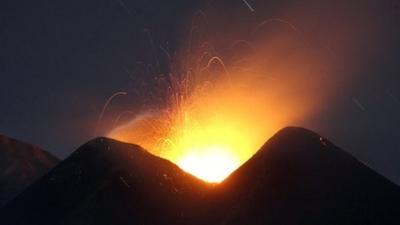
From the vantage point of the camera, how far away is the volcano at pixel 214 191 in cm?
11725

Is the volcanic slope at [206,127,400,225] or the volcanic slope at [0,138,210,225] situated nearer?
the volcanic slope at [206,127,400,225]

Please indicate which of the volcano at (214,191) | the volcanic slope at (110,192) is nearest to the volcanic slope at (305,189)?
the volcano at (214,191)

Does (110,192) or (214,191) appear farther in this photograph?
(214,191)

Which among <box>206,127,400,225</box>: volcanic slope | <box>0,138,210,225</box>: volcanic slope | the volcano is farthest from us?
<box>0,138,210,225</box>: volcanic slope

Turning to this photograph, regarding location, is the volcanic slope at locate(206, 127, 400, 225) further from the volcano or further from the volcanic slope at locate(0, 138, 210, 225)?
the volcanic slope at locate(0, 138, 210, 225)

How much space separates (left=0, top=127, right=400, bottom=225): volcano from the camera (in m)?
117

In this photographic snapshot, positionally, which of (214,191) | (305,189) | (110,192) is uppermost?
(305,189)

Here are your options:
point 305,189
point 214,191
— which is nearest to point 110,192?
point 214,191

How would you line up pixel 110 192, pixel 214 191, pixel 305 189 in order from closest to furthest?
pixel 305 189 → pixel 110 192 → pixel 214 191

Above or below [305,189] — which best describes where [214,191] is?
below

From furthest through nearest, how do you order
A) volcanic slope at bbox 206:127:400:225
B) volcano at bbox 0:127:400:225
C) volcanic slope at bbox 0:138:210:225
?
volcanic slope at bbox 0:138:210:225 < volcano at bbox 0:127:400:225 < volcanic slope at bbox 206:127:400:225

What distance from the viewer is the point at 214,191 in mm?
138250

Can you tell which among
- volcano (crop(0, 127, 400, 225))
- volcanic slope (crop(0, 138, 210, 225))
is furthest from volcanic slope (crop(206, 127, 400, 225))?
volcanic slope (crop(0, 138, 210, 225))

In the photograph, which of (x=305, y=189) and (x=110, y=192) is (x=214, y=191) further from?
(x=110, y=192)
